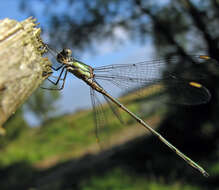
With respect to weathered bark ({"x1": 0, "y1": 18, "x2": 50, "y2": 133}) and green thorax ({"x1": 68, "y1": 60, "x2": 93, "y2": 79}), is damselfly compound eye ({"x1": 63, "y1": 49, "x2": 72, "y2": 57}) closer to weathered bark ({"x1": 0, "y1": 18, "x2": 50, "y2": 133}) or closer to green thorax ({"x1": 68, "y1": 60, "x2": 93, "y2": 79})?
green thorax ({"x1": 68, "y1": 60, "x2": 93, "y2": 79})

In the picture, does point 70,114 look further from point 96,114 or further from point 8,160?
point 96,114

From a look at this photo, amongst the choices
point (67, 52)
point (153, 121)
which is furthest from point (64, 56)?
point (153, 121)

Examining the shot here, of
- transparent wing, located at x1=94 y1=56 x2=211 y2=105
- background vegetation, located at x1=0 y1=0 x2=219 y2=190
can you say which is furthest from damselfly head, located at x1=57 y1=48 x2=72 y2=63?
background vegetation, located at x1=0 y1=0 x2=219 y2=190

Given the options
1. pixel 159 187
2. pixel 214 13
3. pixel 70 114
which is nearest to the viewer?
pixel 159 187

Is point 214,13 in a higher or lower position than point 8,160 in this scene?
higher

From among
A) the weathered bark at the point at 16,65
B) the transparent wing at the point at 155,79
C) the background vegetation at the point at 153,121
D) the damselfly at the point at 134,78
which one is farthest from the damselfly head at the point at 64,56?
the background vegetation at the point at 153,121

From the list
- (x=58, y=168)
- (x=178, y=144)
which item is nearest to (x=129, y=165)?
(x=178, y=144)

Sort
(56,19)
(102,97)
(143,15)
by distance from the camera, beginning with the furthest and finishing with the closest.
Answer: (56,19) < (143,15) < (102,97)
